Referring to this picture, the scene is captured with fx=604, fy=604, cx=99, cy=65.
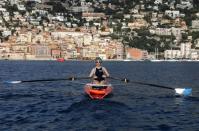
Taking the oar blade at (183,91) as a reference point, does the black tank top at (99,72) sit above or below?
above

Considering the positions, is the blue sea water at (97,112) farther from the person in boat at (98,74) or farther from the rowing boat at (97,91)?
the person in boat at (98,74)

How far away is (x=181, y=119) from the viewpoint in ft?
102

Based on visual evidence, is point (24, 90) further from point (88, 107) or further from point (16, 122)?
point (16, 122)


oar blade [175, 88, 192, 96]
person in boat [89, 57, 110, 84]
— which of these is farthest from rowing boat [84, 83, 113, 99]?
oar blade [175, 88, 192, 96]

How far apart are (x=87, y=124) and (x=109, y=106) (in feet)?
16.9

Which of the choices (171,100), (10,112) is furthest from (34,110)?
(171,100)

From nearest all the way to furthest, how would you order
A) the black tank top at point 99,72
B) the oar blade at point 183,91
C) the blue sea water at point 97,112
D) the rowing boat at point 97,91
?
the blue sea water at point 97,112 → the rowing boat at point 97,91 → the black tank top at point 99,72 → the oar blade at point 183,91

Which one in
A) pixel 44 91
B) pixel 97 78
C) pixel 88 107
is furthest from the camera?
pixel 44 91

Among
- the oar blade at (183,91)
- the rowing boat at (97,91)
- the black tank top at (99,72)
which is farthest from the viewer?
the oar blade at (183,91)

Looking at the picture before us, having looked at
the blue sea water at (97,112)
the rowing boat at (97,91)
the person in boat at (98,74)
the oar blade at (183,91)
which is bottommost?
the blue sea water at (97,112)

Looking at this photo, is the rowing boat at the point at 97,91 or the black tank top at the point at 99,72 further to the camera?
the black tank top at the point at 99,72

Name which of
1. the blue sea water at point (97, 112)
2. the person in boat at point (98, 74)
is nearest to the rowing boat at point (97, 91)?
the blue sea water at point (97, 112)

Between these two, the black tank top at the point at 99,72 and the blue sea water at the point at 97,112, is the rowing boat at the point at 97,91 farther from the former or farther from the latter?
the black tank top at the point at 99,72

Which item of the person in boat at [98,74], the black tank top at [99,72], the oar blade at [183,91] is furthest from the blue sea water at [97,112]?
the black tank top at [99,72]
